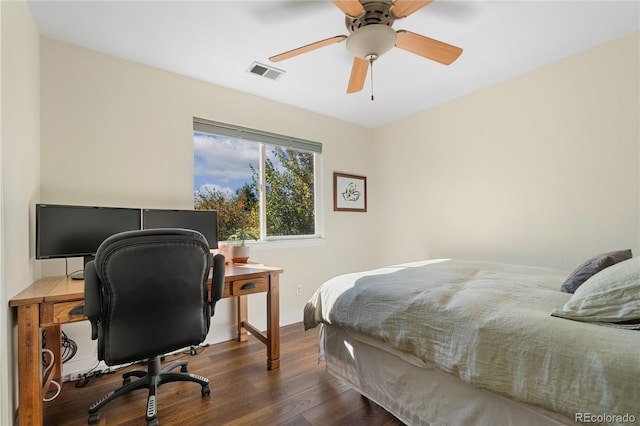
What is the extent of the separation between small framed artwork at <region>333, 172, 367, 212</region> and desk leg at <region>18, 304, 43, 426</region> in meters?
2.80

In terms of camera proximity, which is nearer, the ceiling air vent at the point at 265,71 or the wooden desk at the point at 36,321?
the wooden desk at the point at 36,321

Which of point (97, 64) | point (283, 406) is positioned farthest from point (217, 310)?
point (97, 64)

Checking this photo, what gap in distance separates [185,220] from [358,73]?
5.72 ft

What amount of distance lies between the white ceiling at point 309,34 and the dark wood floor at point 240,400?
2.43 meters

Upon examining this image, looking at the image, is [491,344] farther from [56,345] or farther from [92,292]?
[56,345]

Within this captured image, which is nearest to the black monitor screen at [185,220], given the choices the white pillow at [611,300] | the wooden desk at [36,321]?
the wooden desk at [36,321]

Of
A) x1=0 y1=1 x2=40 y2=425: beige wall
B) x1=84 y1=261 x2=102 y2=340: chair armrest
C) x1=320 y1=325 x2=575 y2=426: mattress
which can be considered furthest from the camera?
x1=84 y1=261 x2=102 y2=340: chair armrest

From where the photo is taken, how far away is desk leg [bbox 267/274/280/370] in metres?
2.20

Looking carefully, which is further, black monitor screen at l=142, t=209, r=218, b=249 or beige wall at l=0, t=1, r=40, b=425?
black monitor screen at l=142, t=209, r=218, b=249

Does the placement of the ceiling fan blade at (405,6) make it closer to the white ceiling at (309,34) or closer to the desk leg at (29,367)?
the white ceiling at (309,34)

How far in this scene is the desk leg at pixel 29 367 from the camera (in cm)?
138

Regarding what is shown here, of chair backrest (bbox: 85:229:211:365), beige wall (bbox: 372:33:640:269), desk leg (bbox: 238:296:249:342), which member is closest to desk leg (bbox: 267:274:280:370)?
desk leg (bbox: 238:296:249:342)

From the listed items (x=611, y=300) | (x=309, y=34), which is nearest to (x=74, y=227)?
(x=309, y=34)

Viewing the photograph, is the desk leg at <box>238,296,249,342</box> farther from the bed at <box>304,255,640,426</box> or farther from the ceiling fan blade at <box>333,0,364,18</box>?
the ceiling fan blade at <box>333,0,364,18</box>
